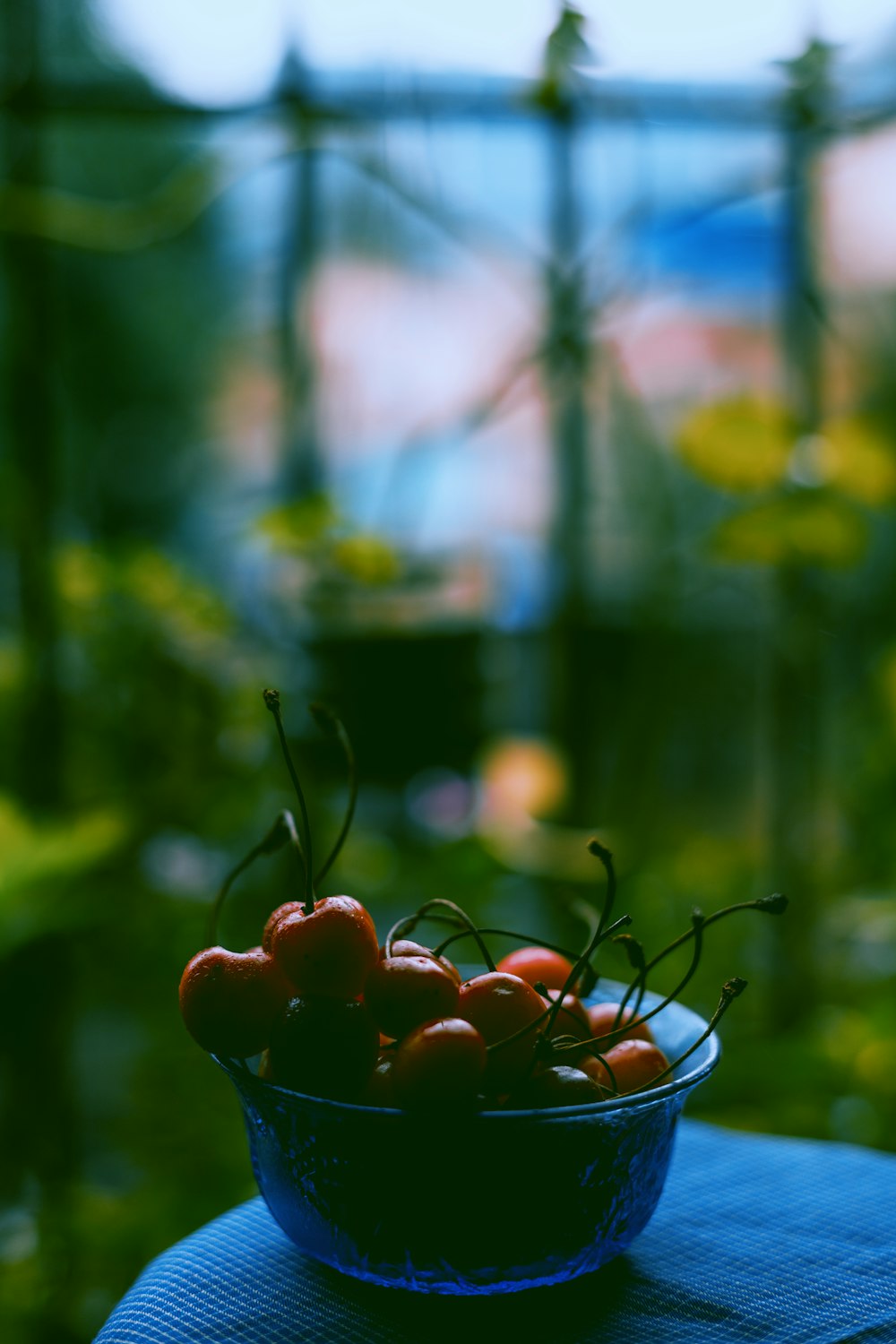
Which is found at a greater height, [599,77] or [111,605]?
[599,77]

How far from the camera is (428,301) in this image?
2023 mm

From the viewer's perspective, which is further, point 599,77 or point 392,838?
point 392,838

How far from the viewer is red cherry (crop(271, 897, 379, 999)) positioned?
586 millimetres

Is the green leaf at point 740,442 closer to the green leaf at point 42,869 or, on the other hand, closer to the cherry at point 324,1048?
the green leaf at point 42,869

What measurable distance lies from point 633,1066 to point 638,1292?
0.40ft

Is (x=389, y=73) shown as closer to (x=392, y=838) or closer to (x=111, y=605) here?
(x=111, y=605)

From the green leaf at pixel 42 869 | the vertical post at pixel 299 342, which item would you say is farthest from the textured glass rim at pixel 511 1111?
the vertical post at pixel 299 342

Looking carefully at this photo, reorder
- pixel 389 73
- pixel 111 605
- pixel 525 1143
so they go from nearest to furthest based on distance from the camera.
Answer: pixel 525 1143
pixel 111 605
pixel 389 73

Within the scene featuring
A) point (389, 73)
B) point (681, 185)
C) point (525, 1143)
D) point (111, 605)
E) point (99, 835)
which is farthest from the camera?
point (681, 185)

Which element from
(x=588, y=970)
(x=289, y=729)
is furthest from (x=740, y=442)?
(x=588, y=970)

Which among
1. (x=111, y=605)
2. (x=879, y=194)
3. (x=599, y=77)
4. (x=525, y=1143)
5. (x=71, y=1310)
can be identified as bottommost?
(x=71, y=1310)

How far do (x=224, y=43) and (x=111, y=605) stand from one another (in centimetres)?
83

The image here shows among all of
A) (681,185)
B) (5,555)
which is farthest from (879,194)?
(5,555)

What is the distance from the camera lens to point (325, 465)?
2000 mm
